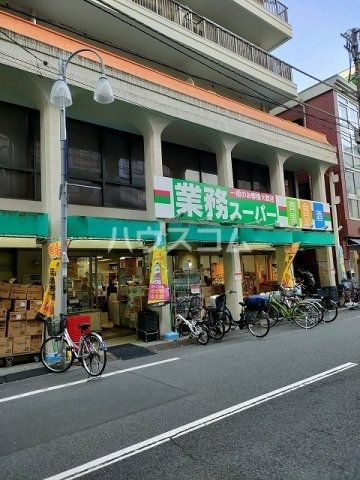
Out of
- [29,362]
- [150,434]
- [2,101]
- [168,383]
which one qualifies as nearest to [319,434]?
[150,434]

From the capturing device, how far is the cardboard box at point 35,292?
9.18 m

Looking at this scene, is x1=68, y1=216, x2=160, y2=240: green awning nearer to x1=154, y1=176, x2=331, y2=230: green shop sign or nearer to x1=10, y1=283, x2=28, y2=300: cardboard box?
x1=154, y1=176, x2=331, y2=230: green shop sign

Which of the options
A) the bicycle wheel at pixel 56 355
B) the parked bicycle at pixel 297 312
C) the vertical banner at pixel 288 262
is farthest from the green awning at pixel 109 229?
the vertical banner at pixel 288 262

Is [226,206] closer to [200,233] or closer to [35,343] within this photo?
[200,233]

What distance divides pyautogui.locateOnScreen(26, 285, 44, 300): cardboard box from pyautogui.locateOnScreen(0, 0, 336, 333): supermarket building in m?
0.58

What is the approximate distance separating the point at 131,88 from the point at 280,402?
33.7 ft

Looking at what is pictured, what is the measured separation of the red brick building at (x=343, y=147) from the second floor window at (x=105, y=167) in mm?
11385

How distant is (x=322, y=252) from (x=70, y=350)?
14.5 meters

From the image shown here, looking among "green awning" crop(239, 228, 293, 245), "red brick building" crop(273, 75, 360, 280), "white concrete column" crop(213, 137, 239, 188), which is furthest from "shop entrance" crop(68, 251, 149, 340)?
"red brick building" crop(273, 75, 360, 280)

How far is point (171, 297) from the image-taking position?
39.9ft

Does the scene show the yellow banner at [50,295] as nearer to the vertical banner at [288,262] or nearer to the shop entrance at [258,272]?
the vertical banner at [288,262]

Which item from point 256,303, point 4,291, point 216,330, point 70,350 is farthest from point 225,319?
point 4,291

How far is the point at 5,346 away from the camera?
8.62 metres

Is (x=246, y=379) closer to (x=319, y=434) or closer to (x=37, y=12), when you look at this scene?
(x=319, y=434)
